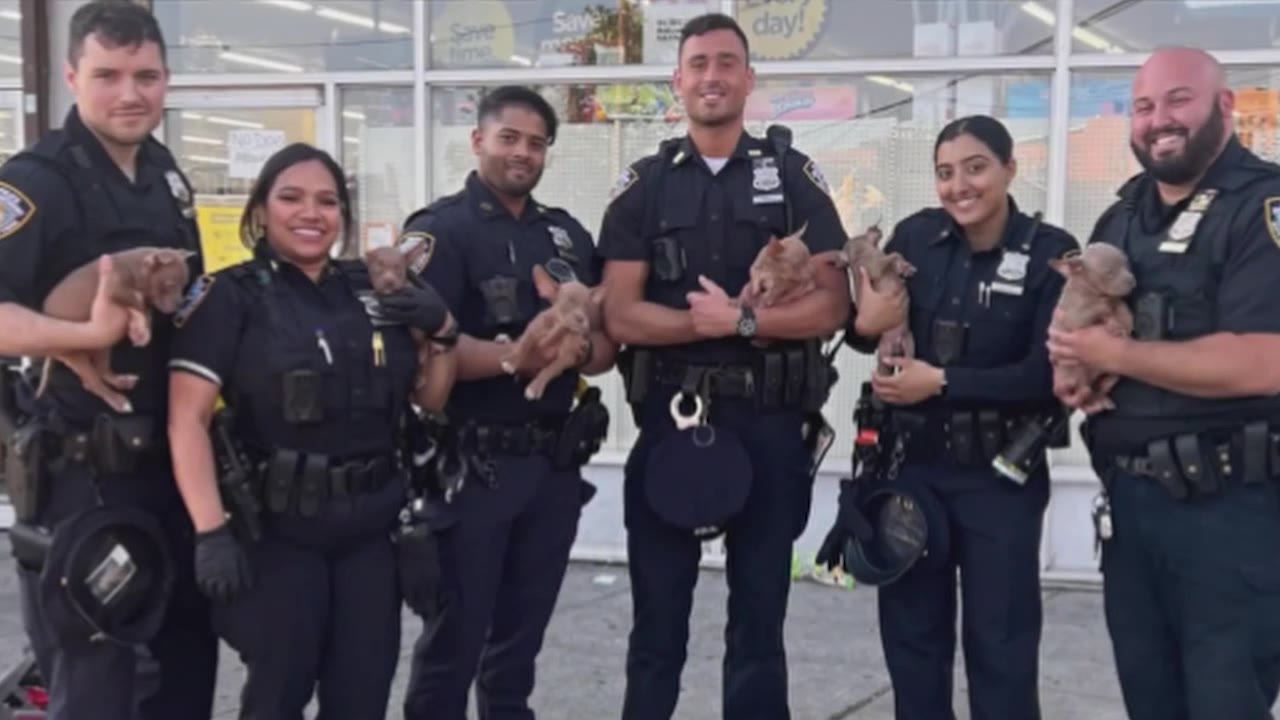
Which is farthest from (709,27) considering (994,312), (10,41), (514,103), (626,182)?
(10,41)

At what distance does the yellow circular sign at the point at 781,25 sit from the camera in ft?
22.3

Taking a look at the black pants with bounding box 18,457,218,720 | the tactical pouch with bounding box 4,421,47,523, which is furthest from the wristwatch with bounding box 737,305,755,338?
the tactical pouch with bounding box 4,421,47,523

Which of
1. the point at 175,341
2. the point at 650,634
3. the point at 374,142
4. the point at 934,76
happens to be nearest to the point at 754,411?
the point at 650,634

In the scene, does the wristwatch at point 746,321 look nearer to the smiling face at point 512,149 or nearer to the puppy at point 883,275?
the puppy at point 883,275

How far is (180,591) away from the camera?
3.35 meters

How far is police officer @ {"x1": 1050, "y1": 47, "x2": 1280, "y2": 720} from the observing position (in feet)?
10.3

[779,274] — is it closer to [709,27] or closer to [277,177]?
[709,27]

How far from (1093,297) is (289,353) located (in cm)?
201

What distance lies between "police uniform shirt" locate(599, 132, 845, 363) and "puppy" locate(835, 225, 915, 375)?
0.65 ft

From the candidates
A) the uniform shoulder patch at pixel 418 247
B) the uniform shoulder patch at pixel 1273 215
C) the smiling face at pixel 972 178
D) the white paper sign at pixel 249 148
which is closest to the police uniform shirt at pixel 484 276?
the uniform shoulder patch at pixel 418 247

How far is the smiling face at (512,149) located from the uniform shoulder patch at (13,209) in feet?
4.35

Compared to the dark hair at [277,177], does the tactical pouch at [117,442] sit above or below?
below

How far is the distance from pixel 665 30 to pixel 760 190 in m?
3.31

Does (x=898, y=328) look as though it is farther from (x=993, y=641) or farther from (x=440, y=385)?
(x=440, y=385)
